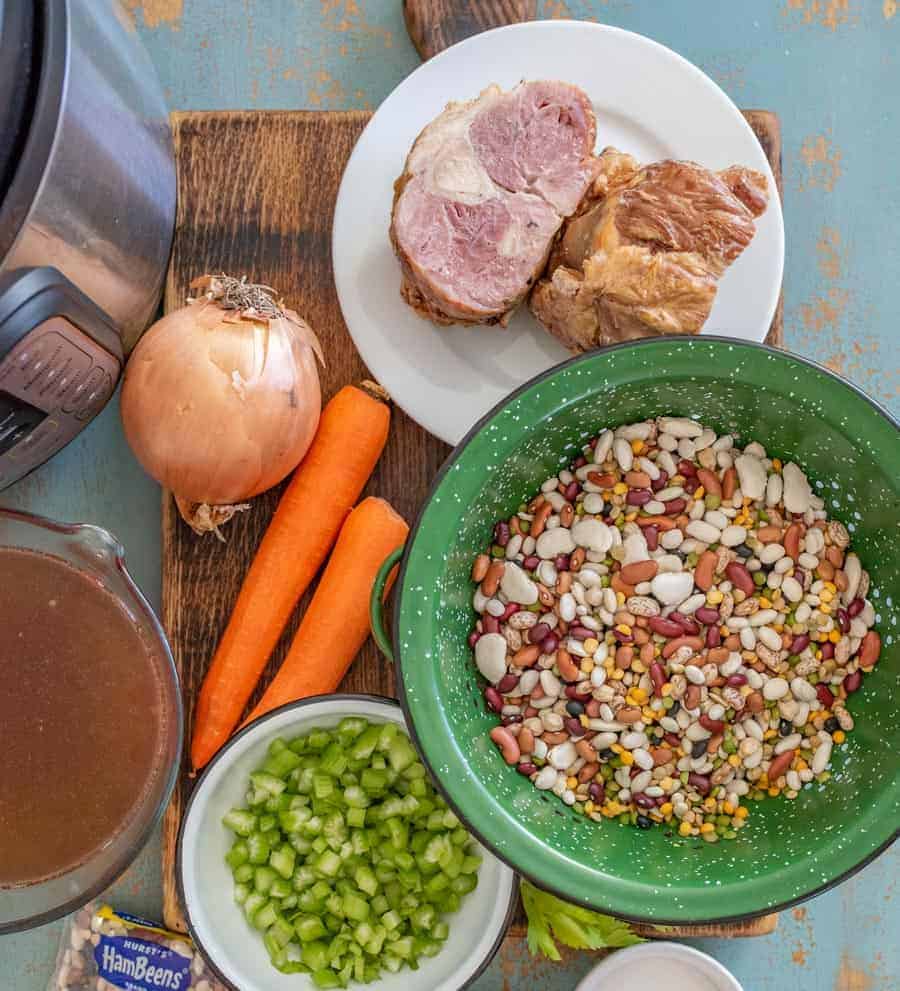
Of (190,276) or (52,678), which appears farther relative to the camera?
(190,276)

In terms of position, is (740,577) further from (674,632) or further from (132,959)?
(132,959)

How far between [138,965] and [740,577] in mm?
1194

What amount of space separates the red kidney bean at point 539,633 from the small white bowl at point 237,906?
0.84ft

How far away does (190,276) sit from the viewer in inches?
68.4

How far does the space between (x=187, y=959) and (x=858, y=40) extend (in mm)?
1969

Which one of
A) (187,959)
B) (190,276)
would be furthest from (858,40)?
(187,959)

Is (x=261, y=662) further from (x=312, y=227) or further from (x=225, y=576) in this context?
(x=312, y=227)

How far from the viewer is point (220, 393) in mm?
1542

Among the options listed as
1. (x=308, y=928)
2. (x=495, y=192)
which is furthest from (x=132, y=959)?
(x=495, y=192)

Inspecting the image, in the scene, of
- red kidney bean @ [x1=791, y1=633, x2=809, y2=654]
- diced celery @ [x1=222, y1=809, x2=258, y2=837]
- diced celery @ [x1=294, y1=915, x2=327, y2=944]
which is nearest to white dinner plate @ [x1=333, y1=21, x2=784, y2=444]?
red kidney bean @ [x1=791, y1=633, x2=809, y2=654]

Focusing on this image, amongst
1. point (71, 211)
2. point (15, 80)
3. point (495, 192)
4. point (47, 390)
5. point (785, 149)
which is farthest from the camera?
point (785, 149)

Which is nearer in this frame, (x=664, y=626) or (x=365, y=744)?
(x=664, y=626)

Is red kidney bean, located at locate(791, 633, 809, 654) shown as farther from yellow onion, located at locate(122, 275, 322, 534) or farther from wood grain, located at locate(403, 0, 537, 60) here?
wood grain, located at locate(403, 0, 537, 60)

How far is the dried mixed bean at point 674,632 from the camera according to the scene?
4.91ft
